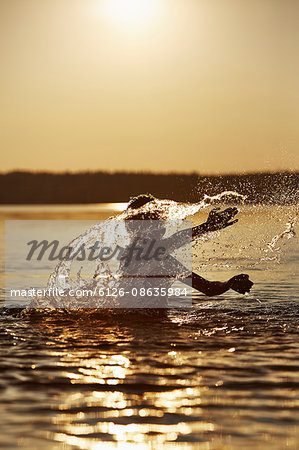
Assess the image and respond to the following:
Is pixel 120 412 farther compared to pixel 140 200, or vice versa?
pixel 140 200

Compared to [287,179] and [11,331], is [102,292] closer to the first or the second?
[11,331]

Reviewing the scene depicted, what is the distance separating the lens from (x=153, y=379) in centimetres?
1082

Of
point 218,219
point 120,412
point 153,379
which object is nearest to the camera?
point 120,412

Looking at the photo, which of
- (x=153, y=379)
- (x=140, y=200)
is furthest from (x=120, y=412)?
(x=140, y=200)

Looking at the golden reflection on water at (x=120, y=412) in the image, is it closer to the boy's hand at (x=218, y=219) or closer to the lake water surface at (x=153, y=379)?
the lake water surface at (x=153, y=379)

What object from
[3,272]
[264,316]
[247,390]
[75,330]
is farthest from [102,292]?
[3,272]

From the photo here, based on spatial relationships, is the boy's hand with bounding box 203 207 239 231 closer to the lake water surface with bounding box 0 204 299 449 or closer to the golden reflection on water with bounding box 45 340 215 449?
the lake water surface with bounding box 0 204 299 449

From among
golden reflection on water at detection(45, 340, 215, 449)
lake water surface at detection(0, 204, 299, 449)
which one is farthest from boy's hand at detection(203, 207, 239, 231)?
golden reflection on water at detection(45, 340, 215, 449)

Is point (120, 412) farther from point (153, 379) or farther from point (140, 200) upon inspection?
point (140, 200)

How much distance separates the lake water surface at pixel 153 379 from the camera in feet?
27.8

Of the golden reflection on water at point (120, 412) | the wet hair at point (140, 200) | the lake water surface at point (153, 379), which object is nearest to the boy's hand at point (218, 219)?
the wet hair at point (140, 200)

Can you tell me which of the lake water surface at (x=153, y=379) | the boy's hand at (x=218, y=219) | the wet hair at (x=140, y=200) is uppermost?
the wet hair at (x=140, y=200)

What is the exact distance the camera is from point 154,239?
16438 millimetres

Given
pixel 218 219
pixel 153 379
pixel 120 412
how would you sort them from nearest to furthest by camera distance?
pixel 120 412 < pixel 153 379 < pixel 218 219
